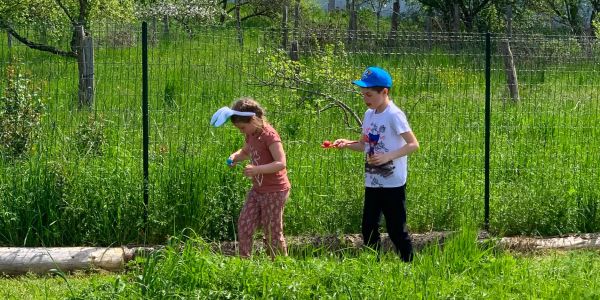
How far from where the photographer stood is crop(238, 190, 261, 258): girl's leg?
6422 millimetres

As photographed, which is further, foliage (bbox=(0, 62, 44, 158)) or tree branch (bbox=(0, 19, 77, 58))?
foliage (bbox=(0, 62, 44, 158))

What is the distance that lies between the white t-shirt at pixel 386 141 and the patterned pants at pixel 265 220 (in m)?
0.66

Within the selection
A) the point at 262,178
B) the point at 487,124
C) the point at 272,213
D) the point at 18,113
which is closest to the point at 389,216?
the point at 272,213

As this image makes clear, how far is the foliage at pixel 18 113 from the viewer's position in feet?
25.7

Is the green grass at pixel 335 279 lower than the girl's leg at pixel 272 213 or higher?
lower

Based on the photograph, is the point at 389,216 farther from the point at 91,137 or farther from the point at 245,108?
the point at 91,137

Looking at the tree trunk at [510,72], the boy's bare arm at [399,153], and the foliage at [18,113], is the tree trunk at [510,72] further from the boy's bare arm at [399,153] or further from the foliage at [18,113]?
the foliage at [18,113]

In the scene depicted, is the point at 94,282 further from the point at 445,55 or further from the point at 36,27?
the point at 445,55

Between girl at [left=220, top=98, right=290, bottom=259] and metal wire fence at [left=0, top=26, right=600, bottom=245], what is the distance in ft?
3.74

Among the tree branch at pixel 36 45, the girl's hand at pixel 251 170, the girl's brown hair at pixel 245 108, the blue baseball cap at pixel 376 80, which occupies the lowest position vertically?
the girl's hand at pixel 251 170

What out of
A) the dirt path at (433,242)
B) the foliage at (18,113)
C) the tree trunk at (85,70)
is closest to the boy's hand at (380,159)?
the dirt path at (433,242)

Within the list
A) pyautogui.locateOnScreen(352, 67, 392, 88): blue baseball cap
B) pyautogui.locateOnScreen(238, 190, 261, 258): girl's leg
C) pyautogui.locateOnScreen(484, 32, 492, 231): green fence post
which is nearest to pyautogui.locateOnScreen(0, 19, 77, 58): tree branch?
pyautogui.locateOnScreen(238, 190, 261, 258): girl's leg

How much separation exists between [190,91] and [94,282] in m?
Answer: 3.02

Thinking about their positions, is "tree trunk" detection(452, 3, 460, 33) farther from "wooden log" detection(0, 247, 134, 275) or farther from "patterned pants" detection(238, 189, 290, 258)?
"patterned pants" detection(238, 189, 290, 258)
